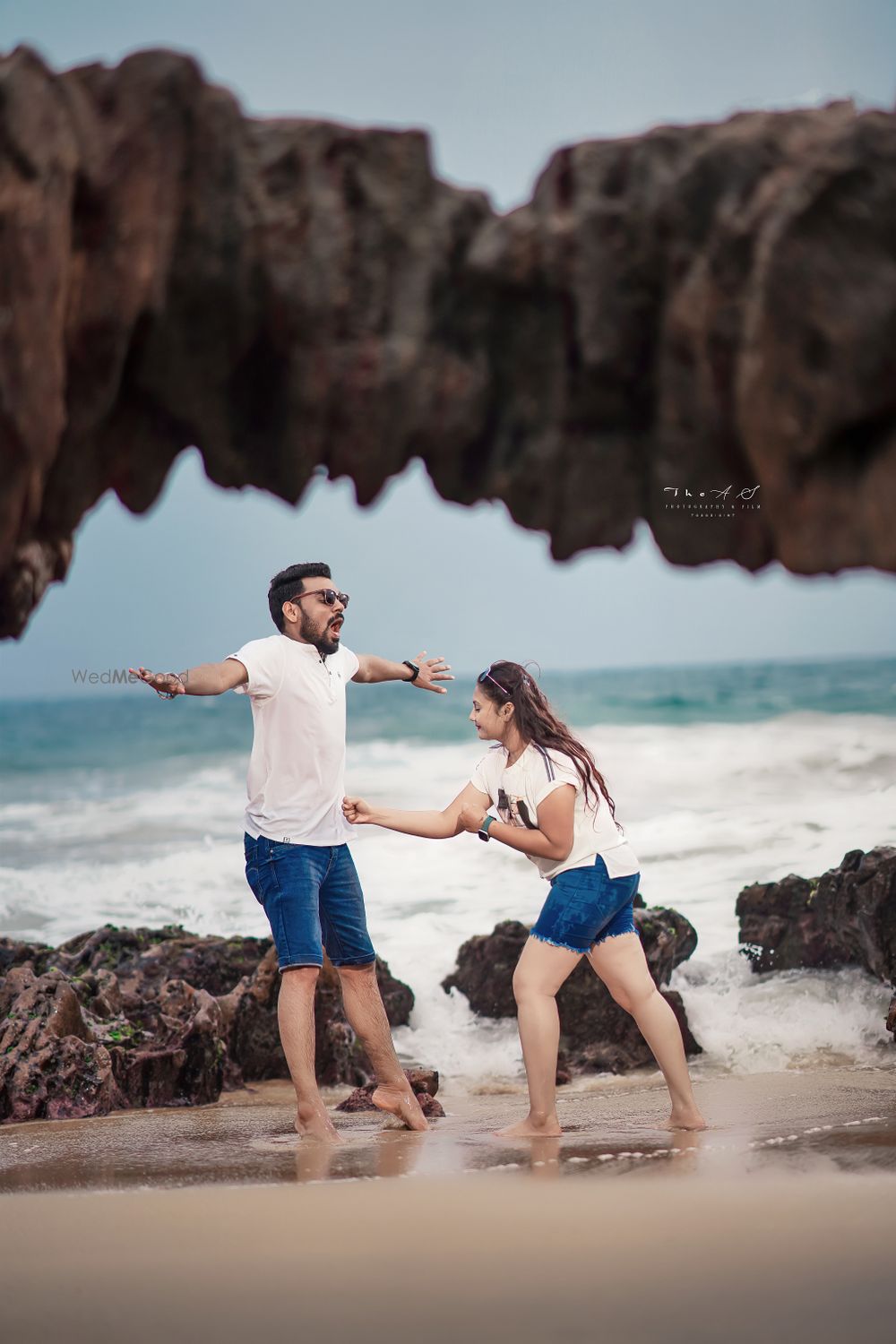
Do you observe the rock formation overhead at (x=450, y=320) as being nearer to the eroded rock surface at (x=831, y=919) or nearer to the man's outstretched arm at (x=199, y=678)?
the man's outstretched arm at (x=199, y=678)

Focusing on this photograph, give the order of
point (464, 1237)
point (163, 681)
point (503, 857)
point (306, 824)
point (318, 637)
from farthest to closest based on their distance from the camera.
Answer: point (503, 857) < point (318, 637) < point (306, 824) < point (163, 681) < point (464, 1237)

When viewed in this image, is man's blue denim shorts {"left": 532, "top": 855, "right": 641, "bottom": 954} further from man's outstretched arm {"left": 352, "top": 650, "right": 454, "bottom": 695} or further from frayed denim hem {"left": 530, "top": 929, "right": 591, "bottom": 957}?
man's outstretched arm {"left": 352, "top": 650, "right": 454, "bottom": 695}

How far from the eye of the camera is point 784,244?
2.72 m

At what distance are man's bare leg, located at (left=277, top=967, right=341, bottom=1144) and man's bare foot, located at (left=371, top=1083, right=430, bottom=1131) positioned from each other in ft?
0.85

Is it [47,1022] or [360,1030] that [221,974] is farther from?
[360,1030]

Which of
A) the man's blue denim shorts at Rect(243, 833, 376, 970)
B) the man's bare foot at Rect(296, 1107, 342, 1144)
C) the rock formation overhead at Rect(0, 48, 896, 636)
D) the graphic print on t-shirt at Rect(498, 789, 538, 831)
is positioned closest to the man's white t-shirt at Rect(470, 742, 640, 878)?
the graphic print on t-shirt at Rect(498, 789, 538, 831)

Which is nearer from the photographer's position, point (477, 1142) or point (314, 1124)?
point (477, 1142)

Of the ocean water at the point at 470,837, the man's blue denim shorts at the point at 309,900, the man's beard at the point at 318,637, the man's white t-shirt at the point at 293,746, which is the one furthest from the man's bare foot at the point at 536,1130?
the ocean water at the point at 470,837

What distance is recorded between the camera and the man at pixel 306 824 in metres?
4.87

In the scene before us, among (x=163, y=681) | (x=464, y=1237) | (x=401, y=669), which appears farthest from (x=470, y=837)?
(x=464, y=1237)

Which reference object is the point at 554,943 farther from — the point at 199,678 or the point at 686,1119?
the point at 199,678

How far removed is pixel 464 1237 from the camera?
318 centimetres

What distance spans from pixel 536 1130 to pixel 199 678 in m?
1.98

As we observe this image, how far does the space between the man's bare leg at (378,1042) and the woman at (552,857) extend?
0.48 metres
